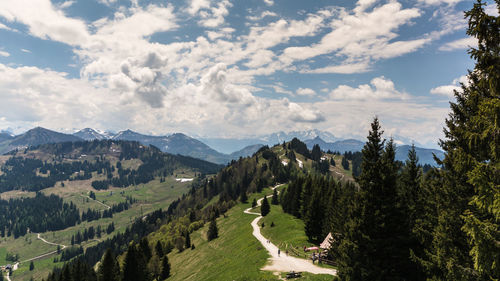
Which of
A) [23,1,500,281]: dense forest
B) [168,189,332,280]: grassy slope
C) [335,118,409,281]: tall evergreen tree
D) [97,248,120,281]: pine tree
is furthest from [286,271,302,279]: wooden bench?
[97,248,120,281]: pine tree

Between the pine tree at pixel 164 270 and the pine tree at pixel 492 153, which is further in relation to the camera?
the pine tree at pixel 164 270

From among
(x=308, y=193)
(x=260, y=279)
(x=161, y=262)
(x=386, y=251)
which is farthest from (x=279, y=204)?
(x=386, y=251)

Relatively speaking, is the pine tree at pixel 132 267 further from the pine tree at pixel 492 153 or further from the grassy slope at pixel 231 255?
the pine tree at pixel 492 153

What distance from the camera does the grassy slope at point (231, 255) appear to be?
56456 millimetres

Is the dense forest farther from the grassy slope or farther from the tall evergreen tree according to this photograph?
the grassy slope

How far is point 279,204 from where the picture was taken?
157625mm

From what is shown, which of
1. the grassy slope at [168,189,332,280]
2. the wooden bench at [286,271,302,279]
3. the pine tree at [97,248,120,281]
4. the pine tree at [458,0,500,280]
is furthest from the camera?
the pine tree at [97,248,120,281]

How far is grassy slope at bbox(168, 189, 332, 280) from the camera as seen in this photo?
56.5 meters

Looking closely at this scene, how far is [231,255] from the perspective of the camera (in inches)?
3238

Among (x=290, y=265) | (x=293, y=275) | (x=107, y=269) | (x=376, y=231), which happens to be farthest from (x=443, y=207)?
(x=107, y=269)

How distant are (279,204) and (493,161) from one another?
146621 mm

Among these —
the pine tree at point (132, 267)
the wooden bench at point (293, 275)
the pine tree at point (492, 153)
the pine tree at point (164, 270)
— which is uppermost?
the pine tree at point (492, 153)

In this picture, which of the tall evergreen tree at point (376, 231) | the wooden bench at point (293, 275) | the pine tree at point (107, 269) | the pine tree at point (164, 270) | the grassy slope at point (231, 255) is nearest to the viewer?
the tall evergreen tree at point (376, 231)

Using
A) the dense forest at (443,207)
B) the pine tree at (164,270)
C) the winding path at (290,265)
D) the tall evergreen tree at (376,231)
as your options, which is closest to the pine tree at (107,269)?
the pine tree at (164,270)
